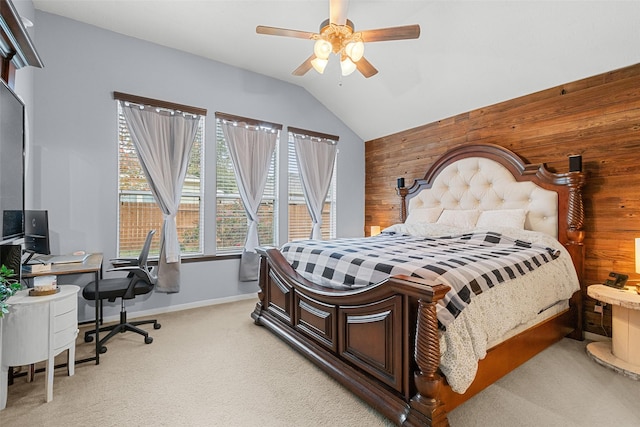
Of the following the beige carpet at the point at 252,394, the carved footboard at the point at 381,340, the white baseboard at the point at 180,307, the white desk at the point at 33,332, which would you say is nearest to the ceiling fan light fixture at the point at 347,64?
the carved footboard at the point at 381,340

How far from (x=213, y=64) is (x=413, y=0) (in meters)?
2.54

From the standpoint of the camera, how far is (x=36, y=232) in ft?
7.95

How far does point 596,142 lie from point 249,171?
3.77 m

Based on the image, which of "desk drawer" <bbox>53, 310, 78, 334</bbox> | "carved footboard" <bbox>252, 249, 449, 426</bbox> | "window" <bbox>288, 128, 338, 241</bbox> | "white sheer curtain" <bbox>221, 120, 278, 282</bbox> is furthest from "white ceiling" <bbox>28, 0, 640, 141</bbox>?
"desk drawer" <bbox>53, 310, 78, 334</bbox>

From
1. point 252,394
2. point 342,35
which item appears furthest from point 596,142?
point 252,394

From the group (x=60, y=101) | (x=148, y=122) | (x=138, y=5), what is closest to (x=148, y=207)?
(x=148, y=122)

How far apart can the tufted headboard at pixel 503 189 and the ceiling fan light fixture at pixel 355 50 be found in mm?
2151

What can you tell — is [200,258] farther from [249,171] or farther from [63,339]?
[63,339]

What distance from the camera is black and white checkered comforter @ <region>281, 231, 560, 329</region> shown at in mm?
1647

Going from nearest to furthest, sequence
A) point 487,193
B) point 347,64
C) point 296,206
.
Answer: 1. point 347,64
2. point 487,193
3. point 296,206

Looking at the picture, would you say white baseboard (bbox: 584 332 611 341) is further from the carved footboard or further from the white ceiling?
the white ceiling

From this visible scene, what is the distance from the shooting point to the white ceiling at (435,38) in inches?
101

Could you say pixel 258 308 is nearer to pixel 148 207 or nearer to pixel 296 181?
pixel 148 207

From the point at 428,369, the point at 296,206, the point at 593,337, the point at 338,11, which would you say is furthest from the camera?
the point at 296,206
